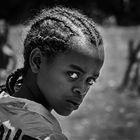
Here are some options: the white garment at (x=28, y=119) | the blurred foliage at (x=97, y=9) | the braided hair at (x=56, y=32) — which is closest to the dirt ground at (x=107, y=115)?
the braided hair at (x=56, y=32)

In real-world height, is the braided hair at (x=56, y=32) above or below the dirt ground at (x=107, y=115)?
below

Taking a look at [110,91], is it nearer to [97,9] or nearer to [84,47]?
[84,47]

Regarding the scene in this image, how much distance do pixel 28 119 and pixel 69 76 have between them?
0.80 ft

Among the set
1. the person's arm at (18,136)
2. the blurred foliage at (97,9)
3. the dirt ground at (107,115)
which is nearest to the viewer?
the person's arm at (18,136)

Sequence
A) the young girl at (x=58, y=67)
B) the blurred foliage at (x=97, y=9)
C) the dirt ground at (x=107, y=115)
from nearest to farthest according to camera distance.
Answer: the young girl at (x=58, y=67), the dirt ground at (x=107, y=115), the blurred foliage at (x=97, y=9)

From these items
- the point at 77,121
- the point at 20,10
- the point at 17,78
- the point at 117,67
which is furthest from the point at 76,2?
the point at 17,78

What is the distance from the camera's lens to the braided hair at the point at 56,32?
1.69 meters

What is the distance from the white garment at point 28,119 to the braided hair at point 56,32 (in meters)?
0.21

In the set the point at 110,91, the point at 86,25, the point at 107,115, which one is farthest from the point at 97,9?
the point at 86,25

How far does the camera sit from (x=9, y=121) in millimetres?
1561

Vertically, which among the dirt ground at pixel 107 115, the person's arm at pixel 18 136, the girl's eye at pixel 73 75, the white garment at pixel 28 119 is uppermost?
the dirt ground at pixel 107 115

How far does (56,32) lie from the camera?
1.71m

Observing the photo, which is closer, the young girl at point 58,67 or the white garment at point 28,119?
the white garment at point 28,119

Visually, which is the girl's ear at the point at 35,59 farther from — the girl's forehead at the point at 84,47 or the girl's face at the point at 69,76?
the girl's forehead at the point at 84,47
